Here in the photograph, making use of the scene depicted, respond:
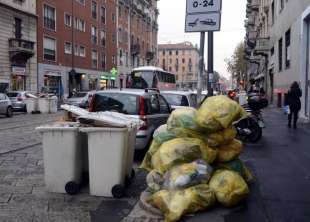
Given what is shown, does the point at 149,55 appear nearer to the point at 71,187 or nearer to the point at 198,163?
the point at 71,187

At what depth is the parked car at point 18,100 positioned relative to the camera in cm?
3209

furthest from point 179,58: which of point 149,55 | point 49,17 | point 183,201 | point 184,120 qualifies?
point 183,201

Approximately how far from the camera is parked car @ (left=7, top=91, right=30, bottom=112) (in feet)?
105

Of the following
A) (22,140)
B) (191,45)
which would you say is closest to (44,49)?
(22,140)

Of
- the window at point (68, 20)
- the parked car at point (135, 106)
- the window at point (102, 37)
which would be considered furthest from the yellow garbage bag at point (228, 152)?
the window at point (102, 37)

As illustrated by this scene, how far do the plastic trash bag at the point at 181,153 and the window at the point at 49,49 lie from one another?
3960 cm

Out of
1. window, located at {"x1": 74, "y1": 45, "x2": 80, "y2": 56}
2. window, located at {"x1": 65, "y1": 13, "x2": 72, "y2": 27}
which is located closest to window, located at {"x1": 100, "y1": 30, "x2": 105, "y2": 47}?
window, located at {"x1": 74, "y1": 45, "x2": 80, "y2": 56}

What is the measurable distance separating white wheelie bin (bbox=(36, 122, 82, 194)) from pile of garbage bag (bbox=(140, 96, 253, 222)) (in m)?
1.12

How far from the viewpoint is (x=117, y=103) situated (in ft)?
34.7

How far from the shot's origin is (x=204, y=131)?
6859 mm

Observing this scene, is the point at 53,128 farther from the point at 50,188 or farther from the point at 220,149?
the point at 220,149

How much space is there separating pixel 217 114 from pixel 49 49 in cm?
4100

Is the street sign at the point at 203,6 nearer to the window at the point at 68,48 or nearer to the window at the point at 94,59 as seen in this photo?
the window at the point at 68,48

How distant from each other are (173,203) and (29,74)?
123ft
